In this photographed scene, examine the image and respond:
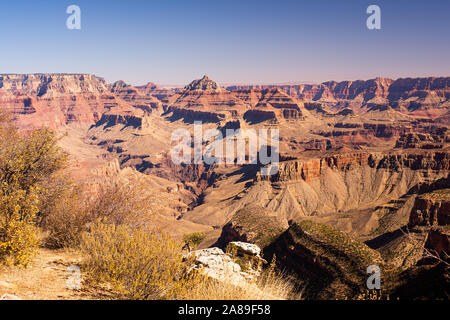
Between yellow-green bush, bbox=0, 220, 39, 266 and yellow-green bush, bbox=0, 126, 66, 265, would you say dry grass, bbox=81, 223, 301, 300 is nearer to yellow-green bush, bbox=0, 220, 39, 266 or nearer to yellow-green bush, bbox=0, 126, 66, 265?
yellow-green bush, bbox=0, 220, 39, 266

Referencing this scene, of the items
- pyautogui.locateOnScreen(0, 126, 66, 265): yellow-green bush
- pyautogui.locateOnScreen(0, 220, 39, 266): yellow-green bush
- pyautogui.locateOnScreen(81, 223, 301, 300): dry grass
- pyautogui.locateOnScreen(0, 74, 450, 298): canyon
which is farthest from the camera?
pyautogui.locateOnScreen(0, 74, 450, 298): canyon

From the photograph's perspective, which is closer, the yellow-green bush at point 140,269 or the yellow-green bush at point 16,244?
the yellow-green bush at point 140,269

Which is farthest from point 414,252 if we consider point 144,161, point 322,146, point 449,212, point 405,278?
point 144,161

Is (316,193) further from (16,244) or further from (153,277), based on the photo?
(16,244)

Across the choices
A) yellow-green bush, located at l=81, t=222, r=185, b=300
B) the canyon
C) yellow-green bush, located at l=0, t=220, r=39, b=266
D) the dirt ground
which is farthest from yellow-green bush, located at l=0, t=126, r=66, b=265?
yellow-green bush, located at l=81, t=222, r=185, b=300

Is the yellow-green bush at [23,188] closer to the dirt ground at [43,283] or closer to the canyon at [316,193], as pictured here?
the dirt ground at [43,283]

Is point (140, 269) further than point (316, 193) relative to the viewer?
No

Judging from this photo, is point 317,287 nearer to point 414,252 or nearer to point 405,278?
point 405,278

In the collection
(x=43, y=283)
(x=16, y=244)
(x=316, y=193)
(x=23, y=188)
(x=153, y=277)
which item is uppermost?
(x=23, y=188)

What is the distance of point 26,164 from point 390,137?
200 meters

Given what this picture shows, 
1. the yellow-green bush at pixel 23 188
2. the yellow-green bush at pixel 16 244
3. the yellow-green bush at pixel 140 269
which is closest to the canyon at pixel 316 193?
the yellow-green bush at pixel 23 188

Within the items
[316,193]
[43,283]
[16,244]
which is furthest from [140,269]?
[316,193]

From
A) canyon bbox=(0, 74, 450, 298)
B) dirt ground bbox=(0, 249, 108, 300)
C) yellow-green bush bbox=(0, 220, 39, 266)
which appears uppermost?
yellow-green bush bbox=(0, 220, 39, 266)

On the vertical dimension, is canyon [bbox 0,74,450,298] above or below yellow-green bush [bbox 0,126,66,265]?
below
